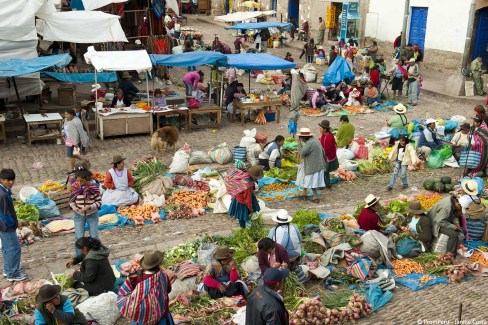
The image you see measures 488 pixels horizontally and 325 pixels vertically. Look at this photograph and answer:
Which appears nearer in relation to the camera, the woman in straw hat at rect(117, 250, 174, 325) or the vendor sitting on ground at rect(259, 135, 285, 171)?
the woman in straw hat at rect(117, 250, 174, 325)

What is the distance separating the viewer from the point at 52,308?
5.64m

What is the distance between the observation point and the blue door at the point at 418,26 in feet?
83.7

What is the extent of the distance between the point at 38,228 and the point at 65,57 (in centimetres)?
695

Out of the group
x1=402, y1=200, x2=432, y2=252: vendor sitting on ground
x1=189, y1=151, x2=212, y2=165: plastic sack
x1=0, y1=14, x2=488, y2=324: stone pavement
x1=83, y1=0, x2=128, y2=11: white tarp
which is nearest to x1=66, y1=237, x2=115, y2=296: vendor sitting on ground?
x1=0, y1=14, x2=488, y2=324: stone pavement

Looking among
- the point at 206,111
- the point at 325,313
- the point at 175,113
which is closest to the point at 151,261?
the point at 325,313

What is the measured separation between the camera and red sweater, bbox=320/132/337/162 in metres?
11.6

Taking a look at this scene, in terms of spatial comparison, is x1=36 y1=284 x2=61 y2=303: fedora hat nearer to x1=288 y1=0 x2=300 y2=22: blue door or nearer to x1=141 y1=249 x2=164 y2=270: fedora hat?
x1=141 y1=249 x2=164 y2=270: fedora hat

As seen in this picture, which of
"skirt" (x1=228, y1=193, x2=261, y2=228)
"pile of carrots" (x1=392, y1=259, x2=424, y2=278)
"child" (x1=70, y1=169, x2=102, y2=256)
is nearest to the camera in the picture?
"child" (x1=70, y1=169, x2=102, y2=256)

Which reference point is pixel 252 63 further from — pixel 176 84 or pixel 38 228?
pixel 38 228

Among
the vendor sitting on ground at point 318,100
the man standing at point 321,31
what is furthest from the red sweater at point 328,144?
the man standing at point 321,31

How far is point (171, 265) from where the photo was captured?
27.3 ft

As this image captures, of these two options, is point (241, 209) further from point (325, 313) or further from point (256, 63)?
point (256, 63)

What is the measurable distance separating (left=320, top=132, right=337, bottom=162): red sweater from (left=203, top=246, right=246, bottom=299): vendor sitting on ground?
5027mm

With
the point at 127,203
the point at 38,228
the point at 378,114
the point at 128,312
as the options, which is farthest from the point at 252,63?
the point at 128,312
